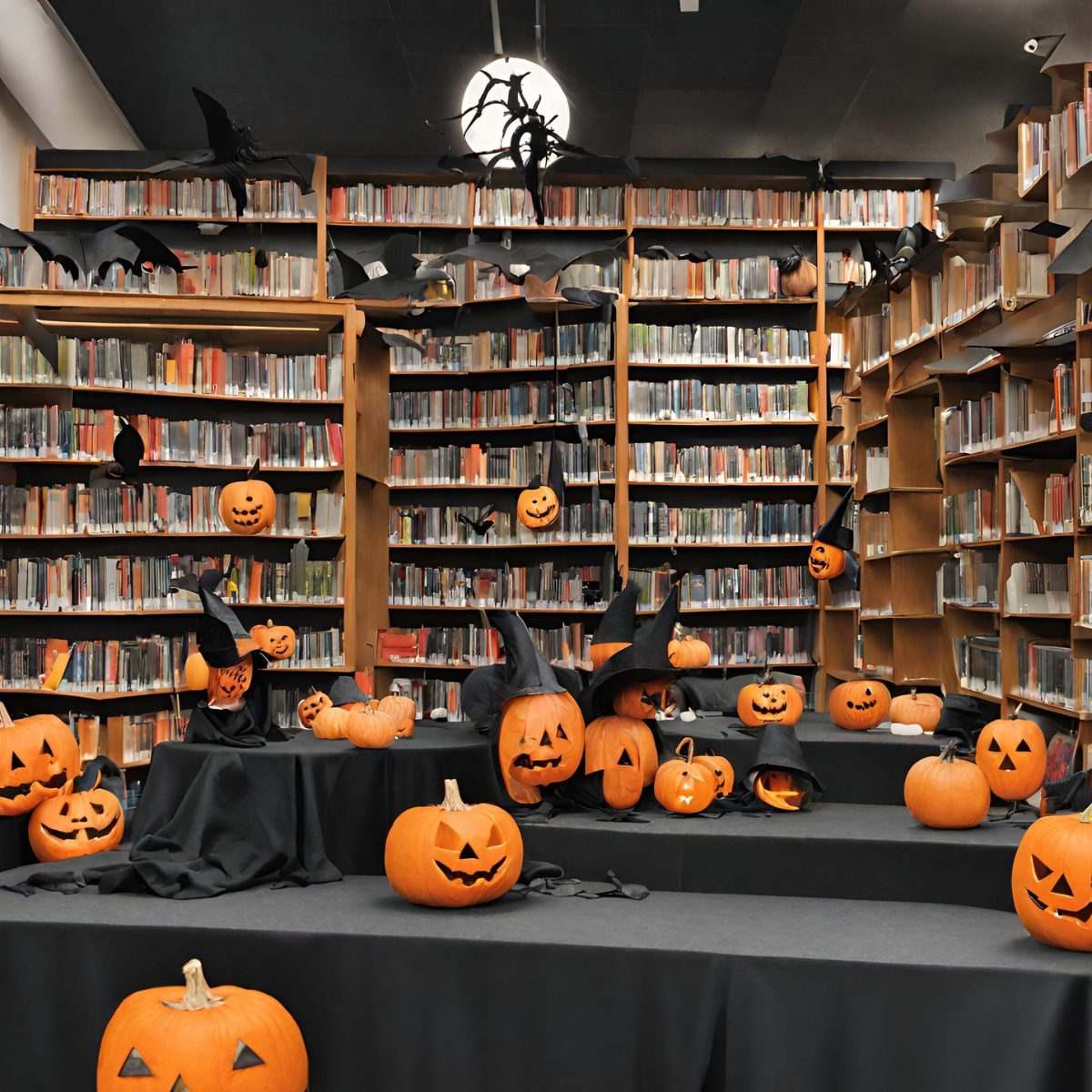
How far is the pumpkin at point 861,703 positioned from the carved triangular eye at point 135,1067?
2632 millimetres

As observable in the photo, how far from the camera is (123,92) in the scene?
20.1ft

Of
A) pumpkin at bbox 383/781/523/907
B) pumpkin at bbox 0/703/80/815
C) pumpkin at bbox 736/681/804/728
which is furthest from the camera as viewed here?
pumpkin at bbox 736/681/804/728

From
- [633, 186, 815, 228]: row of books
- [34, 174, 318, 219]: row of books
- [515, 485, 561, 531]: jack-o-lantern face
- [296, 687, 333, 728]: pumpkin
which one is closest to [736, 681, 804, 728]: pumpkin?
[296, 687, 333, 728]: pumpkin

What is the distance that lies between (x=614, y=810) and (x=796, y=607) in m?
3.45

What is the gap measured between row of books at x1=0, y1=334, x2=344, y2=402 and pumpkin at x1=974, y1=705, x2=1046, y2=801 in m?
3.42

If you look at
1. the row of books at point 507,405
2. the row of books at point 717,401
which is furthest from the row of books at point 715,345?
the row of books at point 507,405

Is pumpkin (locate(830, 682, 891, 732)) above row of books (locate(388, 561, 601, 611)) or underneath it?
underneath

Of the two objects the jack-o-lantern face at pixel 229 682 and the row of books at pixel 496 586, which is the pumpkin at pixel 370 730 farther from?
the row of books at pixel 496 586

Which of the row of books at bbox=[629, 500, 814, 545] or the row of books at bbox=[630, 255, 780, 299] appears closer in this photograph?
the row of books at bbox=[629, 500, 814, 545]

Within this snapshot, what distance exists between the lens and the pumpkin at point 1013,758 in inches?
112

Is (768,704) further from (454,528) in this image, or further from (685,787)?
(454,528)

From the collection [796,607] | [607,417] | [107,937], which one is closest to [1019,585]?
[796,607]

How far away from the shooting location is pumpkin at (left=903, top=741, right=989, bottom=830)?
258 cm

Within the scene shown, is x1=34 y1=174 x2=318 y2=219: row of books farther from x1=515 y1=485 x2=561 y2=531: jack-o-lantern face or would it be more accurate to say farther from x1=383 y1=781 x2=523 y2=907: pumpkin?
x1=383 y1=781 x2=523 y2=907: pumpkin
